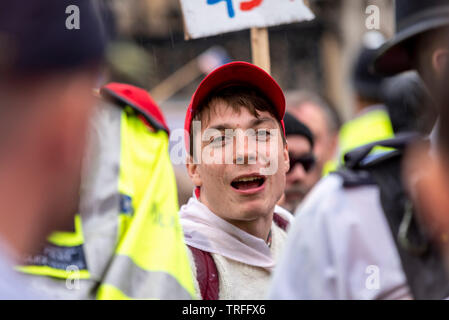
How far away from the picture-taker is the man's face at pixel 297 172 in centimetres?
201

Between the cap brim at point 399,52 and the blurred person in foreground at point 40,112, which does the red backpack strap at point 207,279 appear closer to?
the blurred person in foreground at point 40,112

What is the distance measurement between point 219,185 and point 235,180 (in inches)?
1.9

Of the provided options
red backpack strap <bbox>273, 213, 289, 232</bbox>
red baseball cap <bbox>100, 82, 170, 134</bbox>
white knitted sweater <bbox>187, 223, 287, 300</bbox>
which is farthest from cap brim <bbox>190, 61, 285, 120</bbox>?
white knitted sweater <bbox>187, 223, 287, 300</bbox>

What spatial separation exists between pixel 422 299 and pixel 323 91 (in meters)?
1.03

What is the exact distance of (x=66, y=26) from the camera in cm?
118

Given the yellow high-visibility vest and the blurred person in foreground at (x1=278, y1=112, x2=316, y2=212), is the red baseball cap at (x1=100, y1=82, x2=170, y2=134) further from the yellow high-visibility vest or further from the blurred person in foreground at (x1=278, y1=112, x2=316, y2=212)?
the blurred person in foreground at (x1=278, y1=112, x2=316, y2=212)

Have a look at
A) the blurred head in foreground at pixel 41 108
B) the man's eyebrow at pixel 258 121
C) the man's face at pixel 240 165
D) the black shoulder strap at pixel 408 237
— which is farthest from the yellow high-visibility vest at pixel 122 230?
the black shoulder strap at pixel 408 237

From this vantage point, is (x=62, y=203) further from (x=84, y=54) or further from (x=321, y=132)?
(x=321, y=132)

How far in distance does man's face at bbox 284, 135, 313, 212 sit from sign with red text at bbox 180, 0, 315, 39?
0.37 meters

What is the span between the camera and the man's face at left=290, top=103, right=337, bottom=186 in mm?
2143

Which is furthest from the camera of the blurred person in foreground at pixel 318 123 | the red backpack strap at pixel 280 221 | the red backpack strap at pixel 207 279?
the blurred person in foreground at pixel 318 123

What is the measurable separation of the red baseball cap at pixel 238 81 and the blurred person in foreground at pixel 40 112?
1.78ft
